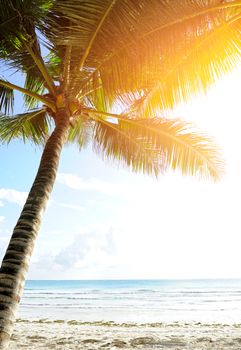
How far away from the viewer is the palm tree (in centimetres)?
462

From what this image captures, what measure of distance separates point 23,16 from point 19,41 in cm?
62

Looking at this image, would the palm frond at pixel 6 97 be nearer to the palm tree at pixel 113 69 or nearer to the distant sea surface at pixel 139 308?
the palm tree at pixel 113 69

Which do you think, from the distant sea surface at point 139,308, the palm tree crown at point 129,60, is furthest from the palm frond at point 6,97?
the distant sea surface at point 139,308

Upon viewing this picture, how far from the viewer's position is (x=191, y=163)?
7.40m

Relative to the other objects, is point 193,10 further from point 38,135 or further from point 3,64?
point 38,135

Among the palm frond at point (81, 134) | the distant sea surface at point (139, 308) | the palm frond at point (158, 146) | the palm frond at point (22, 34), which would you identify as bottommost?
the distant sea surface at point (139, 308)

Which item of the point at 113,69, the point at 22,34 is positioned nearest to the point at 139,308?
the point at 113,69

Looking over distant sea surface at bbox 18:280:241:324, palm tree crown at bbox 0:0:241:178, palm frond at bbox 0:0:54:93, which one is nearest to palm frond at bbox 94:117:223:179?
palm tree crown at bbox 0:0:241:178

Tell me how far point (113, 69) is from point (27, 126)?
9.19 feet

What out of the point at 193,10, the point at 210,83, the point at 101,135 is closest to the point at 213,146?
the point at 210,83

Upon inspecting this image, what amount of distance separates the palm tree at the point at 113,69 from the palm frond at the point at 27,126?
0.02 metres

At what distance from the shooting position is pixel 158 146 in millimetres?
7441

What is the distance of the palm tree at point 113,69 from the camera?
4.62 meters

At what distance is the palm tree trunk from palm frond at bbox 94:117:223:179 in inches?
94.6
